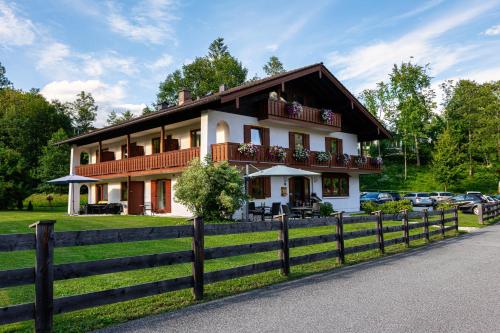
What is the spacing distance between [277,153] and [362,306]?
634 inches

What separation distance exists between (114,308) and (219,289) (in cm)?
169

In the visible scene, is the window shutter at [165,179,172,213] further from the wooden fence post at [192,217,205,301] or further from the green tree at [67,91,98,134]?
the green tree at [67,91,98,134]

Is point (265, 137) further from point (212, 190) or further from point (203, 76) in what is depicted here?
point (203, 76)

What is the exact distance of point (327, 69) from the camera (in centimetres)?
2469

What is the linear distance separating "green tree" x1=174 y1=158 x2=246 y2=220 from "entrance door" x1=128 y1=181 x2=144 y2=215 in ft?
30.4

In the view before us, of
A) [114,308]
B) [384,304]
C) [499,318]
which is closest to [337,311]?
[384,304]

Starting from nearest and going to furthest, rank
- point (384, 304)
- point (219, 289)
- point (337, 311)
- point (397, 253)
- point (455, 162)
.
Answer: point (337, 311) < point (384, 304) < point (219, 289) < point (397, 253) < point (455, 162)

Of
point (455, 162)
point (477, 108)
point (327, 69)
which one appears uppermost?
point (477, 108)

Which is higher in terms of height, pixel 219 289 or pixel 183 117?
pixel 183 117

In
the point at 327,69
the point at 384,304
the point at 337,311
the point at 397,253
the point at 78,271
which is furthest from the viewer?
the point at 327,69

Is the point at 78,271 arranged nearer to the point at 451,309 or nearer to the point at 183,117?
the point at 451,309

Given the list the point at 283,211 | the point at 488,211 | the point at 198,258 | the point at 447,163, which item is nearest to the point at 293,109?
the point at 283,211

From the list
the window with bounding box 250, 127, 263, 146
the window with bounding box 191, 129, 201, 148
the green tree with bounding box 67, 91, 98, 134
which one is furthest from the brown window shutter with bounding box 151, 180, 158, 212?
the green tree with bounding box 67, 91, 98, 134

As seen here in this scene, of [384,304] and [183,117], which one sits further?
[183,117]
